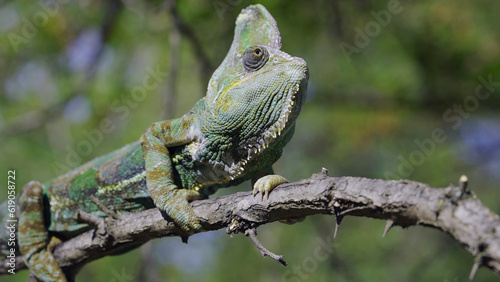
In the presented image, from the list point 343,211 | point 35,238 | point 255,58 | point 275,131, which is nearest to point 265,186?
point 275,131

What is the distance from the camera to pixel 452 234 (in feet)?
5.96

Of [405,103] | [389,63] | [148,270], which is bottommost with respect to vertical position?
[148,270]

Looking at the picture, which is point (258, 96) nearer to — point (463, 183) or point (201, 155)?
point (201, 155)

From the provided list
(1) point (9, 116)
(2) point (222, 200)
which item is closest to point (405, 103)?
(2) point (222, 200)

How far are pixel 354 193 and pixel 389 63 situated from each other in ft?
21.0

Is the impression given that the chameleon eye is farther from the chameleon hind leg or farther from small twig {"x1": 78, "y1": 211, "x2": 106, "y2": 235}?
the chameleon hind leg

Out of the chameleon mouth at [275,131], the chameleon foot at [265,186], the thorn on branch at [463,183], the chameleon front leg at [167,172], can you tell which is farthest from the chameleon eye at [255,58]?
the thorn on branch at [463,183]

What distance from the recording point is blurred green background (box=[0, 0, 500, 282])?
21.7ft

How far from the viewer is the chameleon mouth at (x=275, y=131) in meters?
2.95

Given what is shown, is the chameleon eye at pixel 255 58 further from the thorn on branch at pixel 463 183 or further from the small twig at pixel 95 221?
the thorn on branch at pixel 463 183

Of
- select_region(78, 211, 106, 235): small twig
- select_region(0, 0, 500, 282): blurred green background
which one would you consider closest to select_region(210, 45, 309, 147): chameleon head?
select_region(78, 211, 106, 235): small twig

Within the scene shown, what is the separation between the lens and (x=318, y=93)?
25.3 feet

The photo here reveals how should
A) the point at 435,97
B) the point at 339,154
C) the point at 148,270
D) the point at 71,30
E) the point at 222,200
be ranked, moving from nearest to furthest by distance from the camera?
1. the point at 222,200
2. the point at 148,270
3. the point at 435,97
4. the point at 71,30
5. the point at 339,154

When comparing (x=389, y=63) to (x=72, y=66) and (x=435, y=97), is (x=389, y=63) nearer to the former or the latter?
(x=435, y=97)
